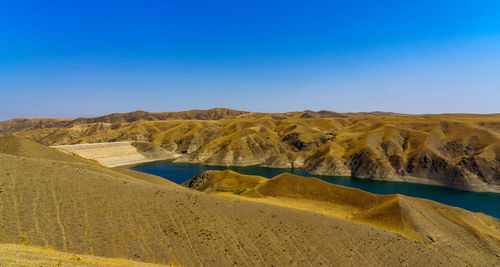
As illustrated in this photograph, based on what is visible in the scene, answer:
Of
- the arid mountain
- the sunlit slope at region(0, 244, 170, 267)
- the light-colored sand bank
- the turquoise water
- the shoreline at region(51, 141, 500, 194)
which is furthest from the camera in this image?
the shoreline at region(51, 141, 500, 194)

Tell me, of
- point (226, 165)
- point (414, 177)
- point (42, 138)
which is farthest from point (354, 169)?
point (42, 138)

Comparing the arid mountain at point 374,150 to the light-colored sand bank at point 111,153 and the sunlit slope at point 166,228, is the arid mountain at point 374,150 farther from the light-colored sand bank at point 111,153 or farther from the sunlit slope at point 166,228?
the sunlit slope at point 166,228

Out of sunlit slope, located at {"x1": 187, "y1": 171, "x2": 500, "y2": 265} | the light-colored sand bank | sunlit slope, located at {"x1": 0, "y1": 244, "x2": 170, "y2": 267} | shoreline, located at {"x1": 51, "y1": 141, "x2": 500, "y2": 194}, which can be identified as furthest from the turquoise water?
sunlit slope, located at {"x1": 0, "y1": 244, "x2": 170, "y2": 267}

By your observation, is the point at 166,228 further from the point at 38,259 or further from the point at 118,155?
the point at 118,155

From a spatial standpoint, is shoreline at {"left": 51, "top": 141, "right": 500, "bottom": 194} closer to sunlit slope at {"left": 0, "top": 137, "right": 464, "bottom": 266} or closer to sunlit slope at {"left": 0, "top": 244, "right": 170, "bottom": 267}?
sunlit slope at {"left": 0, "top": 137, "right": 464, "bottom": 266}

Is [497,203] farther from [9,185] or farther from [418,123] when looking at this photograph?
[9,185]
